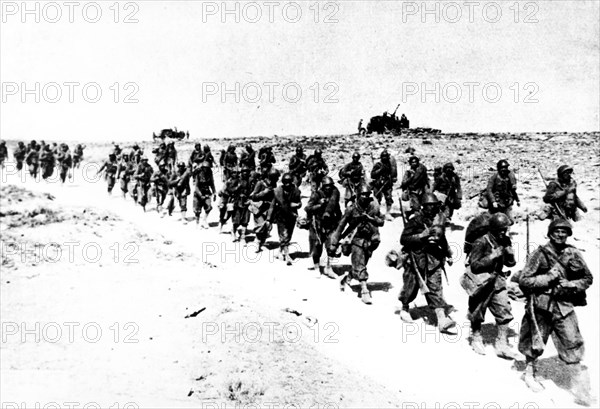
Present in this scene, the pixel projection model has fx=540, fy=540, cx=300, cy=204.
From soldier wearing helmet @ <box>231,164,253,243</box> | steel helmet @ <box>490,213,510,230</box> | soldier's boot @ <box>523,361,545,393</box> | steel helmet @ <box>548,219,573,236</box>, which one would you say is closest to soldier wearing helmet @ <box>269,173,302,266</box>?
soldier wearing helmet @ <box>231,164,253,243</box>

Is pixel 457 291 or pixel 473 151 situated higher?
pixel 473 151

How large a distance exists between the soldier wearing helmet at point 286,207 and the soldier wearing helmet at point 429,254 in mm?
3924

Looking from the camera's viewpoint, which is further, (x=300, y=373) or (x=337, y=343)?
(x=337, y=343)

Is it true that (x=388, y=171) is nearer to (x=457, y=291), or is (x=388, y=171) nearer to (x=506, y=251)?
(x=457, y=291)

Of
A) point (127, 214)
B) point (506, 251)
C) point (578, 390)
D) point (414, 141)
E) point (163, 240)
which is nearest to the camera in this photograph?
point (578, 390)

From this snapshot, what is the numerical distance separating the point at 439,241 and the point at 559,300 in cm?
187

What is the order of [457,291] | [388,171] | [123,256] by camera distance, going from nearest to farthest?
[457,291] < [123,256] < [388,171]

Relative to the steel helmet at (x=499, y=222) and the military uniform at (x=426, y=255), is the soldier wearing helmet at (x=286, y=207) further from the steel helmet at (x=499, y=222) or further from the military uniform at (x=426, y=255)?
the steel helmet at (x=499, y=222)

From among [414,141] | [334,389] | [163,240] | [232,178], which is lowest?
[334,389]

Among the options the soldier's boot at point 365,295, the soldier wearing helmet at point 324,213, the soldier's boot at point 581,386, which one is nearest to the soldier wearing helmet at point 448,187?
the soldier wearing helmet at point 324,213

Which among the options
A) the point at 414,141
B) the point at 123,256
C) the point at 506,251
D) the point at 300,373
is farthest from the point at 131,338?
the point at 414,141

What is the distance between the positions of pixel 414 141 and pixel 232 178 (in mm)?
→ 19468

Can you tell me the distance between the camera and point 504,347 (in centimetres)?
633

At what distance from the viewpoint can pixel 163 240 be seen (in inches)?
515
